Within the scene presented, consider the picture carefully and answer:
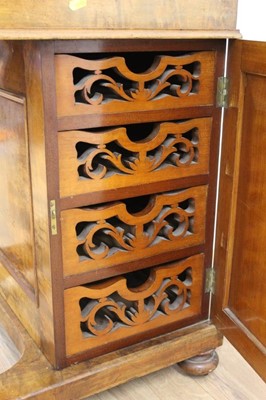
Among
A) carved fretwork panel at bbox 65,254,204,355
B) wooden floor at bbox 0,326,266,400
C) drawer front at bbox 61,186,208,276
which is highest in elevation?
→ drawer front at bbox 61,186,208,276

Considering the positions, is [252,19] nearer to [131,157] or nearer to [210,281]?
[131,157]

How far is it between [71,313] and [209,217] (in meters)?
0.36

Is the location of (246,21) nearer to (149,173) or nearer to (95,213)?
(149,173)

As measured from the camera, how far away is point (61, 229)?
3.05 ft

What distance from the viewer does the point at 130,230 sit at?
104cm

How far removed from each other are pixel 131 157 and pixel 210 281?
36 cm

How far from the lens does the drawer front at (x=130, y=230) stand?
3.14 feet

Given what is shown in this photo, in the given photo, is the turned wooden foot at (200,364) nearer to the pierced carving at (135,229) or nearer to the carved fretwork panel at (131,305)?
the carved fretwork panel at (131,305)

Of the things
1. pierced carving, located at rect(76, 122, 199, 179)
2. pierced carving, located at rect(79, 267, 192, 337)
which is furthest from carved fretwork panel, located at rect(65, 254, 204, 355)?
pierced carving, located at rect(76, 122, 199, 179)

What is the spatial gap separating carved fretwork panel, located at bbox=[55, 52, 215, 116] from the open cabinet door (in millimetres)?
66

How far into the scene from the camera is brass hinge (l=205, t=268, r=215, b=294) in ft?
3.71

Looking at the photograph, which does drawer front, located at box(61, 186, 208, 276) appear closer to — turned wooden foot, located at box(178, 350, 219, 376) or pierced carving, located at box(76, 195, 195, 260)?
pierced carving, located at box(76, 195, 195, 260)

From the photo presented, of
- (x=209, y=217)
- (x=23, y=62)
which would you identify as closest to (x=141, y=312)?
(x=209, y=217)

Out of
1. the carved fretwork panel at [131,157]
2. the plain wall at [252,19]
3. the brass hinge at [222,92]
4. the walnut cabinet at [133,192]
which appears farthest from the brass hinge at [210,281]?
the plain wall at [252,19]
